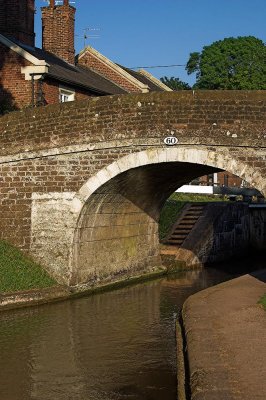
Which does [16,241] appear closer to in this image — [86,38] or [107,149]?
[107,149]

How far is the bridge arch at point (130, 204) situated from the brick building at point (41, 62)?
576 cm

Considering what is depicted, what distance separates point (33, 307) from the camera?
1650 centimetres

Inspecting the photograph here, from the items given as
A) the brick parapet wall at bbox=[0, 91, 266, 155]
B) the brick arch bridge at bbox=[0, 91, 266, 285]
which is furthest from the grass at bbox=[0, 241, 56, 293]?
the brick parapet wall at bbox=[0, 91, 266, 155]

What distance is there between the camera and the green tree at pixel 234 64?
5675 centimetres

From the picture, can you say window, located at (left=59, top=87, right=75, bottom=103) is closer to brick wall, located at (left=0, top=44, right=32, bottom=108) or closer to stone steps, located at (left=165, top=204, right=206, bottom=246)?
brick wall, located at (left=0, top=44, right=32, bottom=108)

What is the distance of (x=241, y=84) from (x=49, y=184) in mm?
40878

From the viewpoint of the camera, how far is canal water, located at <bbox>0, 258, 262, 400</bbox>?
35.3 ft

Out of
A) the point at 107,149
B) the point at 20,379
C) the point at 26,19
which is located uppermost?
the point at 26,19

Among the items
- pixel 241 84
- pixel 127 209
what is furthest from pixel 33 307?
pixel 241 84

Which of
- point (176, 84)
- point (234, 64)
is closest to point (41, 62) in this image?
point (234, 64)

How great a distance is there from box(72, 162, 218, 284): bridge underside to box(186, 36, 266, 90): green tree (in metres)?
35.7

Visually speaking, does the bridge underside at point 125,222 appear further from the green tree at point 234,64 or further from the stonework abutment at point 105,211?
the green tree at point 234,64

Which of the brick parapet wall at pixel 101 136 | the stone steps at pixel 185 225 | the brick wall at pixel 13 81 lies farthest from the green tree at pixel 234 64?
the brick parapet wall at pixel 101 136

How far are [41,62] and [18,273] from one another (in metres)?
9.63
